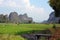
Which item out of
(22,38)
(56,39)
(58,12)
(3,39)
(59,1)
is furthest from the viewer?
(58,12)

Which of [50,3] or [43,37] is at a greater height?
[50,3]

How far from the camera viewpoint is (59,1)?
112ft

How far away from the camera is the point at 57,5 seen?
34.7 metres

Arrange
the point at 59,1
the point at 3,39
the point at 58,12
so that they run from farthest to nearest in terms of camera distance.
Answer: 1. the point at 58,12
2. the point at 59,1
3. the point at 3,39

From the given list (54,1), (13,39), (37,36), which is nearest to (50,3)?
(54,1)

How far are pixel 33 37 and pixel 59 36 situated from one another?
13.0ft

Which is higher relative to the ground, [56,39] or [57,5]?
[57,5]

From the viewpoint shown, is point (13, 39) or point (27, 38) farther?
point (27, 38)

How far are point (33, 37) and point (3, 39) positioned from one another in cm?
374

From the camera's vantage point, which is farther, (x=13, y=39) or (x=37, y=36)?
(x=37, y=36)

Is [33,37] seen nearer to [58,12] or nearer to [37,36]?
[37,36]

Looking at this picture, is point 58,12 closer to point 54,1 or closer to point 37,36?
point 54,1

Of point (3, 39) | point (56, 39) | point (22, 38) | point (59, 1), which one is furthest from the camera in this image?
point (59, 1)

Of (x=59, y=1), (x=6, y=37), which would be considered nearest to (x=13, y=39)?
(x=6, y=37)
